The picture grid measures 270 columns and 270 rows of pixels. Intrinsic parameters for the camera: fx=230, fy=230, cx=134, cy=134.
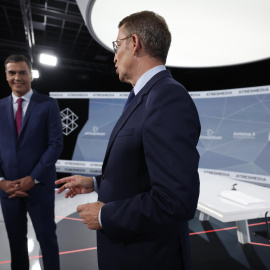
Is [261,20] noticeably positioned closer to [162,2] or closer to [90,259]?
[162,2]

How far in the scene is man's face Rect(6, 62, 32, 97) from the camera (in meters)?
1.95

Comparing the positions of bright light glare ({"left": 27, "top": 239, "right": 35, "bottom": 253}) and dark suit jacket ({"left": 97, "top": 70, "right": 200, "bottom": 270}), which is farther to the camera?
bright light glare ({"left": 27, "top": 239, "right": 35, "bottom": 253})

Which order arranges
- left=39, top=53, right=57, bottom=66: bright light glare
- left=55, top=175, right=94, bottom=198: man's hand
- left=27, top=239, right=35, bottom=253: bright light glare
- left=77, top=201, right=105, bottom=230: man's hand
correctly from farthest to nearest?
left=39, top=53, right=57, bottom=66: bright light glare, left=27, top=239, right=35, bottom=253: bright light glare, left=55, top=175, right=94, bottom=198: man's hand, left=77, top=201, right=105, bottom=230: man's hand

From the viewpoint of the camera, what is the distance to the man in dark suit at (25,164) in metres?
1.85

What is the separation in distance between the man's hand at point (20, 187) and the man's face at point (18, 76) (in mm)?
750

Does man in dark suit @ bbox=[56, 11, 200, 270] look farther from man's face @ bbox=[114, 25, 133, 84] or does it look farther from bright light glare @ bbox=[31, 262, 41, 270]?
bright light glare @ bbox=[31, 262, 41, 270]

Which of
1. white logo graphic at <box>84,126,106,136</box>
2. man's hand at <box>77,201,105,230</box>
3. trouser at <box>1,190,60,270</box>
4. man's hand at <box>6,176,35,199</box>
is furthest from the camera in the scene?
white logo graphic at <box>84,126,106,136</box>

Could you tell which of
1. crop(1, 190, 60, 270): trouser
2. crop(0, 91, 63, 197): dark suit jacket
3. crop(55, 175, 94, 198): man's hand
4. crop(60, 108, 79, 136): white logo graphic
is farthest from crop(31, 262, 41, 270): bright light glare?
crop(60, 108, 79, 136): white logo graphic

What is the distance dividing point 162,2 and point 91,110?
4.67m

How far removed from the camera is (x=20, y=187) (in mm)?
→ 1770

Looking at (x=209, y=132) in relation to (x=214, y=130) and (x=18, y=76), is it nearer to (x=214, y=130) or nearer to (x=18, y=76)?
(x=214, y=130)

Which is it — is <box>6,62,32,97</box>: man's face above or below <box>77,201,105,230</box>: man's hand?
above

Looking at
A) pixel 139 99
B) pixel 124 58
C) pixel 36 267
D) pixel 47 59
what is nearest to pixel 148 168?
pixel 139 99

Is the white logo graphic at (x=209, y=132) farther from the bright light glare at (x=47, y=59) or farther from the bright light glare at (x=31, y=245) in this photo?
the bright light glare at (x=31, y=245)
